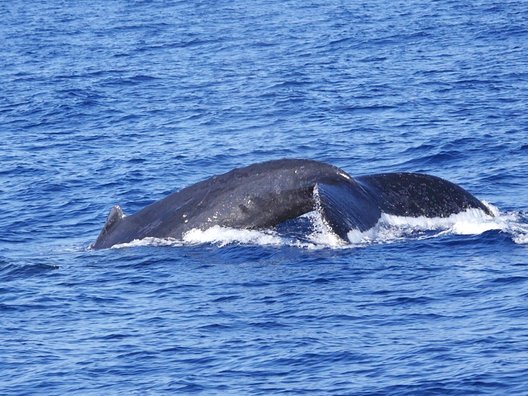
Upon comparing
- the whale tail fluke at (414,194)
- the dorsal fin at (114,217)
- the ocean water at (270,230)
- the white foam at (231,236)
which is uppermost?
the whale tail fluke at (414,194)

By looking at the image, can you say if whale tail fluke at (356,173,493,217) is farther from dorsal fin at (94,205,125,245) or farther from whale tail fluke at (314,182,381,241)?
dorsal fin at (94,205,125,245)

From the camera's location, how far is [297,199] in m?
18.5

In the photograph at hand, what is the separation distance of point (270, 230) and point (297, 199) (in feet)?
3.56

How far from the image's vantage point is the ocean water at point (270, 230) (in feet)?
51.3

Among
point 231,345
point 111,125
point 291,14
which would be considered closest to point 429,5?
point 291,14

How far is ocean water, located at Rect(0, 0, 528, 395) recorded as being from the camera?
51.3 feet

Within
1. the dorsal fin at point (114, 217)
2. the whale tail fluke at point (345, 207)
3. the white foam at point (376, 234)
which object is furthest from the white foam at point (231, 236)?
the whale tail fluke at point (345, 207)

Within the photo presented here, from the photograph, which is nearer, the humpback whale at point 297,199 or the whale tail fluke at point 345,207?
the whale tail fluke at point 345,207

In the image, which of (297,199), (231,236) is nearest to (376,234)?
(297,199)

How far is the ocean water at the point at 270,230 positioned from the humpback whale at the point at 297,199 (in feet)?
0.84

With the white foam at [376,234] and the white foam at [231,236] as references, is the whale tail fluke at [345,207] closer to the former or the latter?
the white foam at [376,234]

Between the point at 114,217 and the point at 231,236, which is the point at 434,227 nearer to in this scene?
the point at 231,236

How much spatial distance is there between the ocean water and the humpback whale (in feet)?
0.84

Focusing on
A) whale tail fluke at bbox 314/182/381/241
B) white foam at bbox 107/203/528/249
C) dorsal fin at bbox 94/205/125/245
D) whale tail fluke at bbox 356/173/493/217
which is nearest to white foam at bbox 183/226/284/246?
white foam at bbox 107/203/528/249
